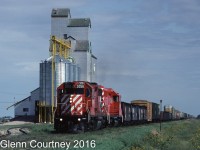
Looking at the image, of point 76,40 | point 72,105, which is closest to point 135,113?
point 72,105

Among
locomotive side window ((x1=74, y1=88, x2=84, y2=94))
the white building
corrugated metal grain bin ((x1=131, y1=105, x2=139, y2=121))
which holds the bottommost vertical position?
corrugated metal grain bin ((x1=131, y1=105, x2=139, y2=121))

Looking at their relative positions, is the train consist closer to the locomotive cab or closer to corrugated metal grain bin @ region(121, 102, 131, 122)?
the locomotive cab

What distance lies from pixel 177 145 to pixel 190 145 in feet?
3.19

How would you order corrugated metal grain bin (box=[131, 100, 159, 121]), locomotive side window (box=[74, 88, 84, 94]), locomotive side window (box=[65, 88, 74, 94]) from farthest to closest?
corrugated metal grain bin (box=[131, 100, 159, 121]) → locomotive side window (box=[65, 88, 74, 94]) → locomotive side window (box=[74, 88, 84, 94])

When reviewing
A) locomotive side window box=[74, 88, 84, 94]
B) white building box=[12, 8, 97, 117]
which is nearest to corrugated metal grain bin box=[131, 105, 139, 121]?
white building box=[12, 8, 97, 117]

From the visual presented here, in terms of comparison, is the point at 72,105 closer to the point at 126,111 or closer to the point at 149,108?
the point at 126,111

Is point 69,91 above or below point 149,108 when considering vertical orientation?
above

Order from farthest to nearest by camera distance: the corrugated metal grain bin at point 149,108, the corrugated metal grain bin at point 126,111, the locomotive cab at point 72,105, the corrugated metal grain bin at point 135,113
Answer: the corrugated metal grain bin at point 149,108
the corrugated metal grain bin at point 135,113
the corrugated metal grain bin at point 126,111
the locomotive cab at point 72,105

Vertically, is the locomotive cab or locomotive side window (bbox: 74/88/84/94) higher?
locomotive side window (bbox: 74/88/84/94)

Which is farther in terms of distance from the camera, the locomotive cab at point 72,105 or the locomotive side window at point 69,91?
the locomotive side window at point 69,91

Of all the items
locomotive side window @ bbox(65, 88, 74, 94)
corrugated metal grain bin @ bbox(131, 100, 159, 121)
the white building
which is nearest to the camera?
locomotive side window @ bbox(65, 88, 74, 94)

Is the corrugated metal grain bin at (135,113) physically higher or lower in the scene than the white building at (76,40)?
lower

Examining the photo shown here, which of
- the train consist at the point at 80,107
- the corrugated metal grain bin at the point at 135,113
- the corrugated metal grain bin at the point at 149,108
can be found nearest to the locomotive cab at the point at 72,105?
the train consist at the point at 80,107

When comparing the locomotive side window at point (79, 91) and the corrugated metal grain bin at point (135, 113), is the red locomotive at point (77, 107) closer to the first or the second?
the locomotive side window at point (79, 91)
